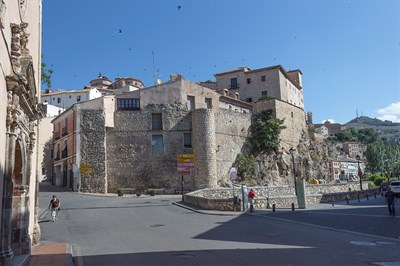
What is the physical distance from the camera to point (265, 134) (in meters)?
49.0

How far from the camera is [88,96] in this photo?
6469 centimetres

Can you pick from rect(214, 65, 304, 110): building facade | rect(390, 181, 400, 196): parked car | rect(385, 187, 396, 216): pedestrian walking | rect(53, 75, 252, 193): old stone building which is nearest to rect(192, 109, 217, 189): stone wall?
rect(53, 75, 252, 193): old stone building

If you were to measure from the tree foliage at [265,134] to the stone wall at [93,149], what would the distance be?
2115cm

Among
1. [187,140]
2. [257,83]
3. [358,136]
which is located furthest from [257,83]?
[358,136]

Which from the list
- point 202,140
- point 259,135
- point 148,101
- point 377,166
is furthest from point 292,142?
point 377,166

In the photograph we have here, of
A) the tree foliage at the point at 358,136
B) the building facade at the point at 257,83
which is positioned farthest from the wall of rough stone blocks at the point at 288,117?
the tree foliage at the point at 358,136

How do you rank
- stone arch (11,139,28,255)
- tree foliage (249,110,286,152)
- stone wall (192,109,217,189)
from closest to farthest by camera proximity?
1. stone arch (11,139,28,255)
2. stone wall (192,109,217,189)
3. tree foliage (249,110,286,152)

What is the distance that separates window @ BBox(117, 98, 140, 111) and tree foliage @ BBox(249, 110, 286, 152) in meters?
17.2

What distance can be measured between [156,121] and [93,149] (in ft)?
27.6

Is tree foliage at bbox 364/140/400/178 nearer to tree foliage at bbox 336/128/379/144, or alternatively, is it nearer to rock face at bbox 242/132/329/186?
rock face at bbox 242/132/329/186

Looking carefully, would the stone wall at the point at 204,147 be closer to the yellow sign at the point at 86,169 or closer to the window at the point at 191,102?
the window at the point at 191,102

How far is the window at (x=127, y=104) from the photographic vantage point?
4219cm

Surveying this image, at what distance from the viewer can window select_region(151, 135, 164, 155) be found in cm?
4203

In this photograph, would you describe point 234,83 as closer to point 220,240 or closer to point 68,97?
point 68,97
